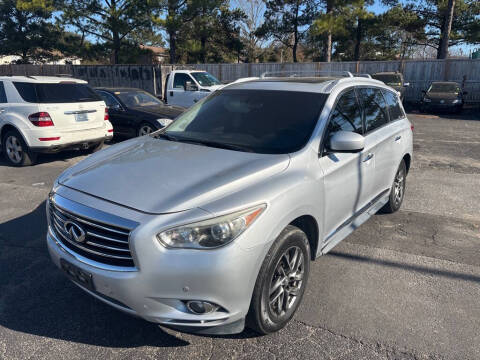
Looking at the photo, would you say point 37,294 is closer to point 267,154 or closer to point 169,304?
point 169,304

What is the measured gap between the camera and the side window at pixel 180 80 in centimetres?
1298

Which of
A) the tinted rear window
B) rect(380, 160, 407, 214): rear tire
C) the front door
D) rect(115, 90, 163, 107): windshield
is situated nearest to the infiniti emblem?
the front door

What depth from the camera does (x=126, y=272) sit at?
90.5 inches

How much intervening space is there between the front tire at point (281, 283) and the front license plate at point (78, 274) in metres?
1.06

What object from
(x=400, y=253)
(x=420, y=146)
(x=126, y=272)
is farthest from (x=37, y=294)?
(x=420, y=146)

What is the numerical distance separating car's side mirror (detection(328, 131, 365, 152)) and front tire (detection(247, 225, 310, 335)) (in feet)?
2.57

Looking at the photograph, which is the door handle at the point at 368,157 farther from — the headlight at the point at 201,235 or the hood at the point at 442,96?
the hood at the point at 442,96

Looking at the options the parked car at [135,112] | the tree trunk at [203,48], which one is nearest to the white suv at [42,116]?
the parked car at [135,112]

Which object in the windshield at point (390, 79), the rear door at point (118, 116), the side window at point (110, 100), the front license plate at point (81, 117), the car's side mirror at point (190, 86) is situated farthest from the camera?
the windshield at point (390, 79)

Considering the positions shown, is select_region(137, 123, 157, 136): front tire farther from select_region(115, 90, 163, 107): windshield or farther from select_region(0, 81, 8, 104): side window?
select_region(0, 81, 8, 104): side window

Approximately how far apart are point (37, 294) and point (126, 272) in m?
1.47

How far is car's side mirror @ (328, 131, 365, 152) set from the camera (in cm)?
301

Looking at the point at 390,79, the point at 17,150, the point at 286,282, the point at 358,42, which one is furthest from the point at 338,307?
the point at 358,42

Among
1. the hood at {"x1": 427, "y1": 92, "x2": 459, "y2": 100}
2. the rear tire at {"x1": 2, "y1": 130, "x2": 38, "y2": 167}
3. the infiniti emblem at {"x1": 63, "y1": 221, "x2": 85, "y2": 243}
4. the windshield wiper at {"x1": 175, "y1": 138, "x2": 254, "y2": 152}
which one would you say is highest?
the windshield wiper at {"x1": 175, "y1": 138, "x2": 254, "y2": 152}
